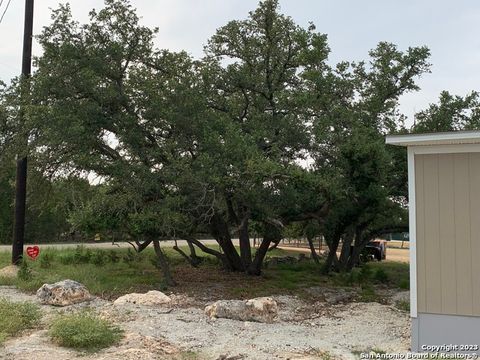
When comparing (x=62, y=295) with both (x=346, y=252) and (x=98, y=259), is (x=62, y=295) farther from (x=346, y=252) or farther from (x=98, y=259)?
(x=346, y=252)

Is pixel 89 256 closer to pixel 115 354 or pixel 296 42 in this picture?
pixel 296 42

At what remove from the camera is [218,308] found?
8.43 meters

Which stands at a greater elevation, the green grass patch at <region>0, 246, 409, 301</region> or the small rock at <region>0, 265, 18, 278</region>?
the small rock at <region>0, 265, 18, 278</region>

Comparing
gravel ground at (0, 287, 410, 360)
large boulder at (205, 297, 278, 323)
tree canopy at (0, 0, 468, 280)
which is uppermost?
tree canopy at (0, 0, 468, 280)

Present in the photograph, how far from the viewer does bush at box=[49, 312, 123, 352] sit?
624cm

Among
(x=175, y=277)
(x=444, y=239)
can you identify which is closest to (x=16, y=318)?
(x=444, y=239)

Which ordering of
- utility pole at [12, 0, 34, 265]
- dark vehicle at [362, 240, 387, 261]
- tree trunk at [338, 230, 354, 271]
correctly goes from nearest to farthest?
utility pole at [12, 0, 34, 265], tree trunk at [338, 230, 354, 271], dark vehicle at [362, 240, 387, 261]

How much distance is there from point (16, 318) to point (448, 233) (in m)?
6.12

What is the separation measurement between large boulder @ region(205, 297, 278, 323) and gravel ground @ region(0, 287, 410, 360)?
6.5 inches

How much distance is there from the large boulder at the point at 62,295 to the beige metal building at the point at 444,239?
6.09m

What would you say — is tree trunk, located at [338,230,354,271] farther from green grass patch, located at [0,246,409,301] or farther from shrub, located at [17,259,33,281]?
shrub, located at [17,259,33,281]

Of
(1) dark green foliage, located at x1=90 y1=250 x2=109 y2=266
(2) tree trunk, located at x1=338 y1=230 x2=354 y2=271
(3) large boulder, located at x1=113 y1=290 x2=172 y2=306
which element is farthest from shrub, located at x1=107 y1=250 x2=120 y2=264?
(3) large boulder, located at x1=113 y1=290 x2=172 y2=306

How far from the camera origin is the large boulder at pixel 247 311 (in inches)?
324

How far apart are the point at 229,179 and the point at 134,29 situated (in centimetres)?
457
